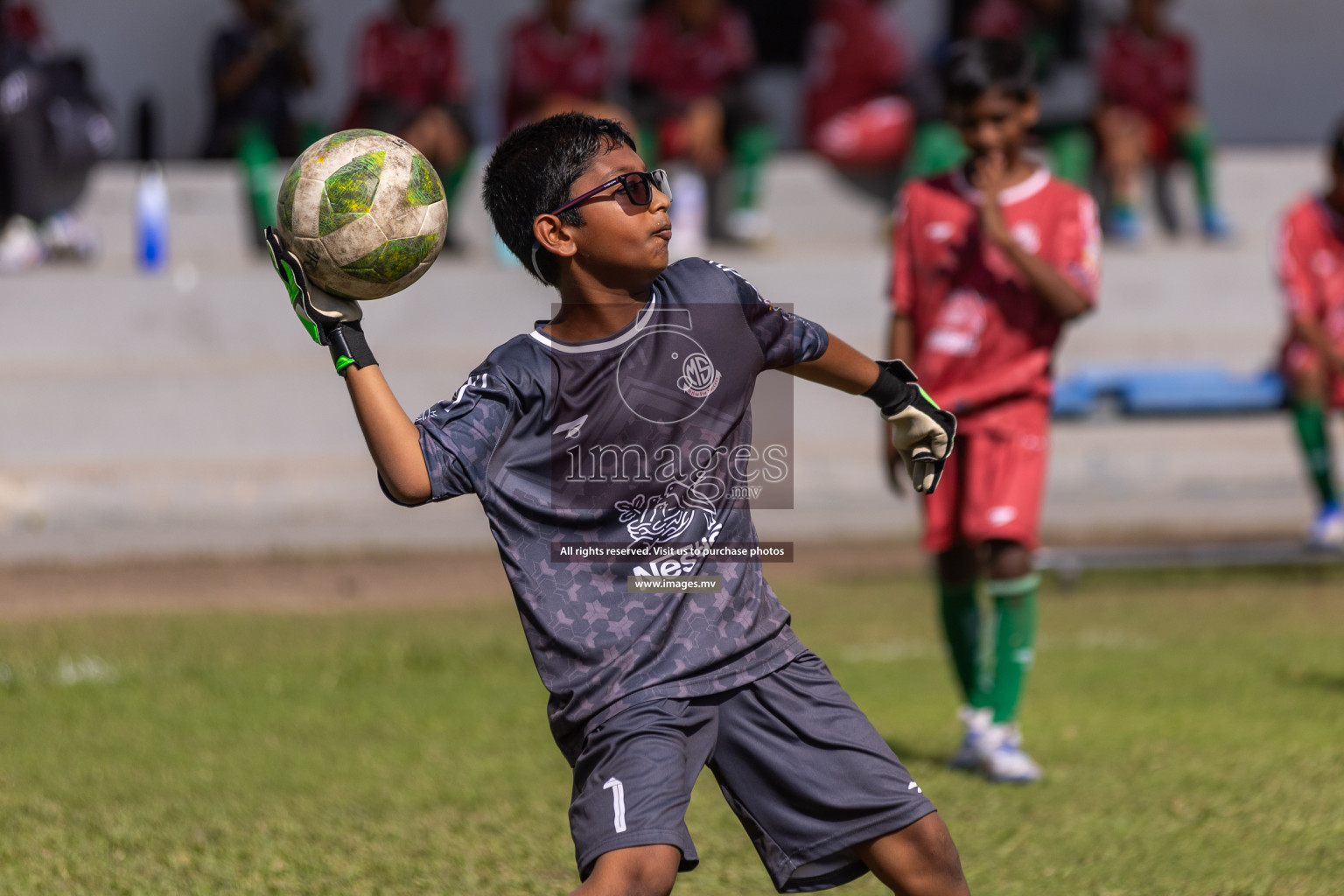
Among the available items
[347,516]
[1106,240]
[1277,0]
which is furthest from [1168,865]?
[1277,0]

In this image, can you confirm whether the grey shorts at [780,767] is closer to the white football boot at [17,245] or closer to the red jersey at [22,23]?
the white football boot at [17,245]

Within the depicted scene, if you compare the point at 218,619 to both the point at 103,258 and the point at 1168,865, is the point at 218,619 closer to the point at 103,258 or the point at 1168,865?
the point at 1168,865

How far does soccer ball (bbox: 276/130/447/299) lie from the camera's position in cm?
308

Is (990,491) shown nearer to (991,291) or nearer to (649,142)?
(991,291)

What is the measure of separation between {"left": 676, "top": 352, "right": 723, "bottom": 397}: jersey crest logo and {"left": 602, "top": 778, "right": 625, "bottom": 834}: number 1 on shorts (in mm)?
778

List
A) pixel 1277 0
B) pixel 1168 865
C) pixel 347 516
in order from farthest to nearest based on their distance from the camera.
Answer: pixel 1277 0, pixel 347 516, pixel 1168 865

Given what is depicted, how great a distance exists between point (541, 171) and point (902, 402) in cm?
95

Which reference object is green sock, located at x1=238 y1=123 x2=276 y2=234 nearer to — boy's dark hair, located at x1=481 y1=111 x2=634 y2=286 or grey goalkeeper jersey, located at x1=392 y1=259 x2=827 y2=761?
boy's dark hair, located at x1=481 y1=111 x2=634 y2=286

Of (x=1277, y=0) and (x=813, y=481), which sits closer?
(x=813, y=481)

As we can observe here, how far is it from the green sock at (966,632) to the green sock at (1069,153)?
8863mm

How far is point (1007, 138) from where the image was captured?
5.32 m

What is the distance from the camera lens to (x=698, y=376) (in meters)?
3.25

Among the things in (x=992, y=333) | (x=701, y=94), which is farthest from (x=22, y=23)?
(x=992, y=333)

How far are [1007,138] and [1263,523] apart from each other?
21.1 ft
